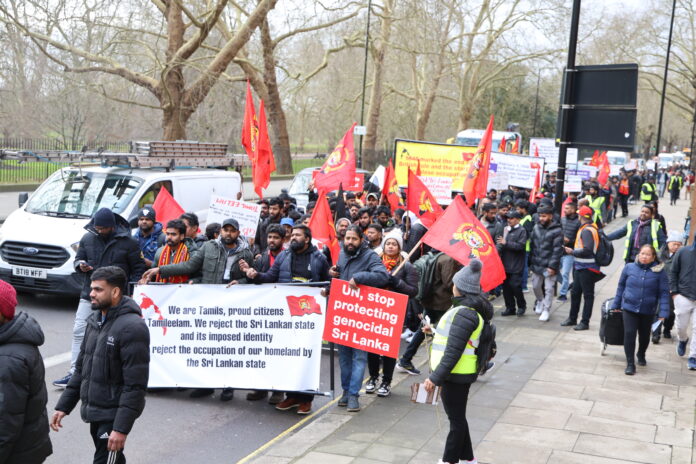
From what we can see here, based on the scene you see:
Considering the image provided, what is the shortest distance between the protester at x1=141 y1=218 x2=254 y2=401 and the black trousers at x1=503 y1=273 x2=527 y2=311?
5.16m

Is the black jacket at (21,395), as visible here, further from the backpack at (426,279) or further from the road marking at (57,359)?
the backpack at (426,279)

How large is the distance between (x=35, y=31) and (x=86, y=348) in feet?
75.7

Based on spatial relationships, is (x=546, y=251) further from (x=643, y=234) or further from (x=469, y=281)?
(x=469, y=281)

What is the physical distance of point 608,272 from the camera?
59.7 ft

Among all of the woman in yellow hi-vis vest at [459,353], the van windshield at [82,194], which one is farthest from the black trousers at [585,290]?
the van windshield at [82,194]

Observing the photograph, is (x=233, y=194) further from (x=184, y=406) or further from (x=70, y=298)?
(x=184, y=406)

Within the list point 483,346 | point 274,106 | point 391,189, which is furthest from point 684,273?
point 274,106

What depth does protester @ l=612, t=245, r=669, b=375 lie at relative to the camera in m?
9.19

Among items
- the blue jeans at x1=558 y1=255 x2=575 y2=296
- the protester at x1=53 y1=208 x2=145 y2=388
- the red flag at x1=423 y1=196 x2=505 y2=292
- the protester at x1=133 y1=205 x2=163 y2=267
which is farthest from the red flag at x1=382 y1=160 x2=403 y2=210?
the protester at x1=53 y1=208 x2=145 y2=388

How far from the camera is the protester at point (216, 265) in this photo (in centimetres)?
795

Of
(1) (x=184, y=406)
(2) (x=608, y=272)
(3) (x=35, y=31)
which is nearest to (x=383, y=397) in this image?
(1) (x=184, y=406)

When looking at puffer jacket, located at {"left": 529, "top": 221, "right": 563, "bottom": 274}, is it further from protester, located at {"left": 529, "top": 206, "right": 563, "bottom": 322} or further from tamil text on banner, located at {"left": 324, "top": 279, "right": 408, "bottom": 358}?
tamil text on banner, located at {"left": 324, "top": 279, "right": 408, "bottom": 358}

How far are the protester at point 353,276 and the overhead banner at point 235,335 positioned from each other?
290 millimetres

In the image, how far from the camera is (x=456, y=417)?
5801 millimetres
